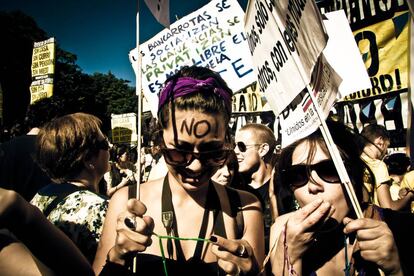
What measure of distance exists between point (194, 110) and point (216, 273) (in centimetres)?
71

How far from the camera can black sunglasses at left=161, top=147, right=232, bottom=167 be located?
4.96ft

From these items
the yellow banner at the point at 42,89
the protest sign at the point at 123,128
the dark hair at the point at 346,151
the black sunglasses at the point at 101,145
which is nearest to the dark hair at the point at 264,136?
the black sunglasses at the point at 101,145

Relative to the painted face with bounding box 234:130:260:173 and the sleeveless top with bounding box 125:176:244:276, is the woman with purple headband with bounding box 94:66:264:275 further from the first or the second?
the painted face with bounding box 234:130:260:173

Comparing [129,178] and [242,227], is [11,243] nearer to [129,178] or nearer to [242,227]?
[242,227]

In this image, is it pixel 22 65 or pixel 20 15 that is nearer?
pixel 22 65

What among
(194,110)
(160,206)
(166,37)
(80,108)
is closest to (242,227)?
(160,206)

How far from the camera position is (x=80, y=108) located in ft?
147

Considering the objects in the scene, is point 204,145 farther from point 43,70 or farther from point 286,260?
point 43,70

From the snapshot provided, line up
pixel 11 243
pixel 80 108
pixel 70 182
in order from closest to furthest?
pixel 11 243 → pixel 70 182 → pixel 80 108

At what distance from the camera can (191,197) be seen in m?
1.62

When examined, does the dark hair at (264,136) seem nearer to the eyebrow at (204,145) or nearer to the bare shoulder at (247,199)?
the bare shoulder at (247,199)

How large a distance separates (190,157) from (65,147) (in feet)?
3.58

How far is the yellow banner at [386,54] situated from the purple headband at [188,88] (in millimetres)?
2922

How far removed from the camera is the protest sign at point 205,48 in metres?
4.16
